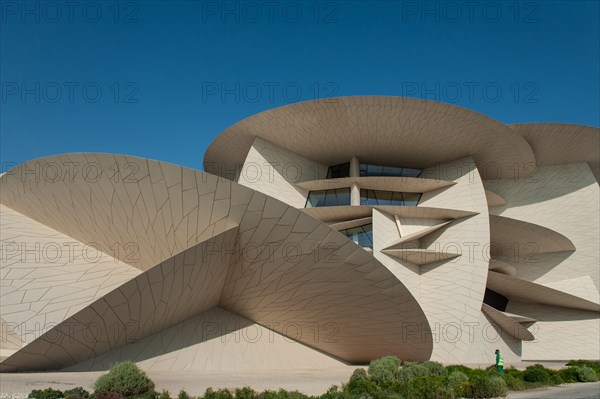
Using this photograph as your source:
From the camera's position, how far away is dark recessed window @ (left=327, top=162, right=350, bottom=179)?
31469 mm

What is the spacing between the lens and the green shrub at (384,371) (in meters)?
12.7

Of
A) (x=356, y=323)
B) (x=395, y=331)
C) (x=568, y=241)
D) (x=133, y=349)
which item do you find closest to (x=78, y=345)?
(x=133, y=349)

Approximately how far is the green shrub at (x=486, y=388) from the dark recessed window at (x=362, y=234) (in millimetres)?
15799

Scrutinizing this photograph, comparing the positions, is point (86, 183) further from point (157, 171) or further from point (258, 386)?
point (258, 386)

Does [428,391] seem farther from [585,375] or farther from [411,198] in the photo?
[411,198]

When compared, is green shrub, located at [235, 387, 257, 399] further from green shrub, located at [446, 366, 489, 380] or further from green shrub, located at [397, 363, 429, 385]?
green shrub, located at [446, 366, 489, 380]

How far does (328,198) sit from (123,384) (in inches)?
831

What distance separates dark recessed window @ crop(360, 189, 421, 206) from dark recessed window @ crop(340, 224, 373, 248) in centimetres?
183

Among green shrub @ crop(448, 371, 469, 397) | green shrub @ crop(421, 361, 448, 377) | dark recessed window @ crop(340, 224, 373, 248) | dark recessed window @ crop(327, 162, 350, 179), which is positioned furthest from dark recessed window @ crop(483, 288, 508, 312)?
green shrub @ crop(448, 371, 469, 397)

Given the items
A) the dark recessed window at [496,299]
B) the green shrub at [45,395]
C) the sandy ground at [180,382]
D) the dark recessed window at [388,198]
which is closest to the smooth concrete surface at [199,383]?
the sandy ground at [180,382]

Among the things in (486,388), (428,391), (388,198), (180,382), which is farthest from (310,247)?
(388,198)

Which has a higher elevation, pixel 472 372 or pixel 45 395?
pixel 45 395

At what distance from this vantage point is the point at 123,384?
987 centimetres

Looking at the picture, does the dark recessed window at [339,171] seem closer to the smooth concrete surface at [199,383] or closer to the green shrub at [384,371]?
the smooth concrete surface at [199,383]
